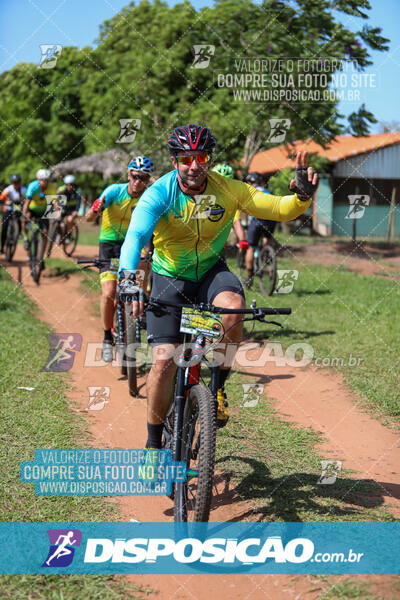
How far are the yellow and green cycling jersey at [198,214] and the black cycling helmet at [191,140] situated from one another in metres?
0.22

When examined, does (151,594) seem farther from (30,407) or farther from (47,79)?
(47,79)

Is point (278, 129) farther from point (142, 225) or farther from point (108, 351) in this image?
point (142, 225)

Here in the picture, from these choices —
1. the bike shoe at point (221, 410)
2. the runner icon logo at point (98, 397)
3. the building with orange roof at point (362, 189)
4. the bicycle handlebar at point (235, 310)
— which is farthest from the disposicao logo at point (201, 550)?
the building with orange roof at point (362, 189)

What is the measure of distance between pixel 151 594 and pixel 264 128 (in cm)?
1759

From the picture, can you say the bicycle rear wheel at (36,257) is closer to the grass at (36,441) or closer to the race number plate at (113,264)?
the grass at (36,441)

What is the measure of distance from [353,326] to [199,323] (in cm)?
693

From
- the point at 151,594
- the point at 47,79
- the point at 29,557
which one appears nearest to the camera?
the point at 151,594

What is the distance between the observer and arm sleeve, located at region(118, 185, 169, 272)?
12.5 ft

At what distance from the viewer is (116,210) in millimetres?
7414

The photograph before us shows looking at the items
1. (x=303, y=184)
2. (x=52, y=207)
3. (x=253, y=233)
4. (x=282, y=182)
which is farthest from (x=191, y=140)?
(x=282, y=182)

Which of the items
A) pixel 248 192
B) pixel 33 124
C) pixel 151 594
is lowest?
pixel 151 594

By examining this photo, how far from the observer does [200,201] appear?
4160mm

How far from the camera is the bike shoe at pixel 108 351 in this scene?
7.84m

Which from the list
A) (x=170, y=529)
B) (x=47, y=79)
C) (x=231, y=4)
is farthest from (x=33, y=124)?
(x=170, y=529)
